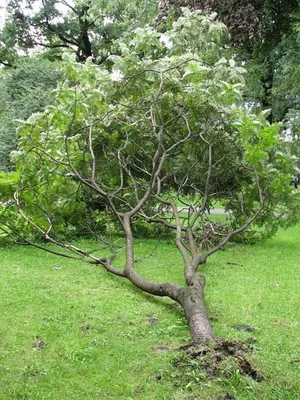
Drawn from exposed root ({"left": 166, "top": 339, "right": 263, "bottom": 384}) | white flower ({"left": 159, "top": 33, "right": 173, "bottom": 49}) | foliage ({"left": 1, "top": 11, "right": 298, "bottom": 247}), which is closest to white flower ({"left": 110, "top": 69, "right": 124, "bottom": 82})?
foliage ({"left": 1, "top": 11, "right": 298, "bottom": 247})

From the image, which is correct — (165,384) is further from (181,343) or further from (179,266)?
(179,266)

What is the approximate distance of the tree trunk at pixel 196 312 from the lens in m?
3.43

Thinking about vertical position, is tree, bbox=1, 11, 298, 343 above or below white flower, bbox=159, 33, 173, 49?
below

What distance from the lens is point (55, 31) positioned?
2223 centimetres

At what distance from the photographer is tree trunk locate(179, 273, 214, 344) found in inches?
135

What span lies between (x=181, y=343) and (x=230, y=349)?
0.57 metres

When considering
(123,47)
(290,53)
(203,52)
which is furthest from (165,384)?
(290,53)

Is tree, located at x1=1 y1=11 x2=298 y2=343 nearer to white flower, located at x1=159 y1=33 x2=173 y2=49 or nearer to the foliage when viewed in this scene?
the foliage

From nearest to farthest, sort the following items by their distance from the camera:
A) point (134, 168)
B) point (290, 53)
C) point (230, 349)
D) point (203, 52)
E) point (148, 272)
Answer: point (230, 349) < point (148, 272) < point (134, 168) < point (203, 52) < point (290, 53)

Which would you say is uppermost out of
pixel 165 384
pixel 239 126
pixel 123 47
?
pixel 123 47

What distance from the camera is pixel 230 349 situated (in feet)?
10.0

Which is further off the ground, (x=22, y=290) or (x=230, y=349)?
(x=230, y=349)

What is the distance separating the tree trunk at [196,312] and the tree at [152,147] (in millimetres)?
2144

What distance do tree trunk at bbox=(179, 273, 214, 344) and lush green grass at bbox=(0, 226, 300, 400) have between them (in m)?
0.13
